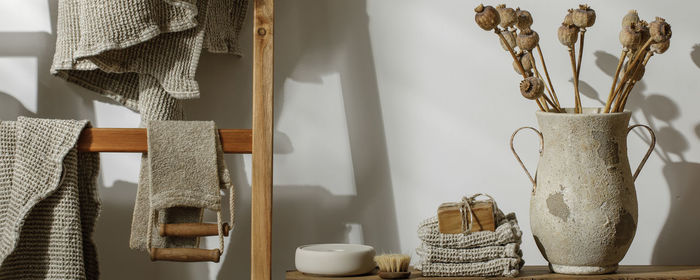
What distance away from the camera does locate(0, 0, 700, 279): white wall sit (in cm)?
144

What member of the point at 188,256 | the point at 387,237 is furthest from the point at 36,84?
the point at 387,237

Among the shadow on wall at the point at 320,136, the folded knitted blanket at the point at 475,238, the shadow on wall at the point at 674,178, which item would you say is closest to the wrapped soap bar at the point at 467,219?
the folded knitted blanket at the point at 475,238

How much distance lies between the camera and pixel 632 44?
1.20 metres

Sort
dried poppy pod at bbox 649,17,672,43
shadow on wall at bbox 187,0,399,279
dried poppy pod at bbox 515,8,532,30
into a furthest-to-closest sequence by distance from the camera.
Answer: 1. shadow on wall at bbox 187,0,399,279
2. dried poppy pod at bbox 515,8,532,30
3. dried poppy pod at bbox 649,17,672,43

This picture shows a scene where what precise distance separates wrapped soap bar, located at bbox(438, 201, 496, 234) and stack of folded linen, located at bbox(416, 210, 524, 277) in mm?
11

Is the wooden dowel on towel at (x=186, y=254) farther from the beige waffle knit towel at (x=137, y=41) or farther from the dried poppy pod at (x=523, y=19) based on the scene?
the dried poppy pod at (x=523, y=19)

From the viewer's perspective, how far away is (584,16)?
1.21 metres

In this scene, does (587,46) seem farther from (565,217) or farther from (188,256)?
(188,256)

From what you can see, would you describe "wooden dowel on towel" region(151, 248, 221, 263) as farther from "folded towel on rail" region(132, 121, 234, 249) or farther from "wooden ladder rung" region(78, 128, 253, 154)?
"wooden ladder rung" region(78, 128, 253, 154)

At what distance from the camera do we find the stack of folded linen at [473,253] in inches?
46.7

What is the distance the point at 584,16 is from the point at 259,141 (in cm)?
59

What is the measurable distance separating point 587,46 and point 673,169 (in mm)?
304

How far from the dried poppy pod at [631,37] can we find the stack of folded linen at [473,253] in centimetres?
36

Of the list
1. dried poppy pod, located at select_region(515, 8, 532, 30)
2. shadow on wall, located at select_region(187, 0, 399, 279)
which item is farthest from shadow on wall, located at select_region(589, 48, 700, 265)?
shadow on wall, located at select_region(187, 0, 399, 279)
